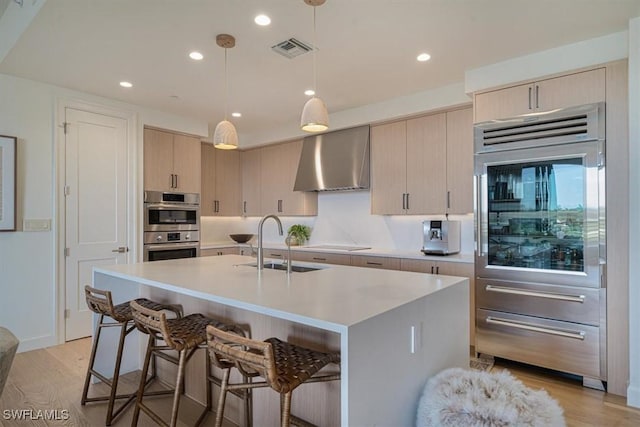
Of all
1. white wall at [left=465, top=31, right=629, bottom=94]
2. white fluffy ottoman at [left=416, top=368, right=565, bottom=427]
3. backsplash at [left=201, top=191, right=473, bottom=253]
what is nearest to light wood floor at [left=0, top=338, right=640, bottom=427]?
white fluffy ottoman at [left=416, top=368, right=565, bottom=427]

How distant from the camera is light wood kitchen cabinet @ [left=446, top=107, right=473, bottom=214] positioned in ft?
11.9

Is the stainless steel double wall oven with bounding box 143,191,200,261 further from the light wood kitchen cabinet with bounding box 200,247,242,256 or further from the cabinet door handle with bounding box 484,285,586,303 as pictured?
the cabinet door handle with bounding box 484,285,586,303

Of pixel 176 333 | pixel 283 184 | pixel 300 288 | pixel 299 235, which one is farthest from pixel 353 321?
pixel 283 184

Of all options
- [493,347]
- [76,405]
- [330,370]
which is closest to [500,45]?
[493,347]

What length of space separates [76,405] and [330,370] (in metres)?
1.93

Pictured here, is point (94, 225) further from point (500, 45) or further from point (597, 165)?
point (597, 165)

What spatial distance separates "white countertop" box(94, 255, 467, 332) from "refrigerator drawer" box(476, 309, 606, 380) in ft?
3.87

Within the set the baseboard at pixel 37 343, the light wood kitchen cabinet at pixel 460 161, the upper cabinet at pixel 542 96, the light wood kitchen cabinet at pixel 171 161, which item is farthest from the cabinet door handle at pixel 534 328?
the baseboard at pixel 37 343

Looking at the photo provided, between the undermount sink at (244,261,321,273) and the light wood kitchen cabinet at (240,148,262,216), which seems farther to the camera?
the light wood kitchen cabinet at (240,148,262,216)

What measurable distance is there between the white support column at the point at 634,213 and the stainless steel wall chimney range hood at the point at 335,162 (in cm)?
246

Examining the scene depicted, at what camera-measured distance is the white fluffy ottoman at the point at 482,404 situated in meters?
1.44

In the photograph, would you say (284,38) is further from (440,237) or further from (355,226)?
(355,226)

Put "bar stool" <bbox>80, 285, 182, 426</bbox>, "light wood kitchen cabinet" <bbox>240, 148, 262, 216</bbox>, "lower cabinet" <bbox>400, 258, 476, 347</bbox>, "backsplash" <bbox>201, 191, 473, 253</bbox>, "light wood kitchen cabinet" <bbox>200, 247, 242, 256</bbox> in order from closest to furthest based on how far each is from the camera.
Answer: "bar stool" <bbox>80, 285, 182, 426</bbox>
"lower cabinet" <bbox>400, 258, 476, 347</bbox>
"backsplash" <bbox>201, 191, 473, 253</bbox>
"light wood kitchen cabinet" <bbox>200, 247, 242, 256</bbox>
"light wood kitchen cabinet" <bbox>240, 148, 262, 216</bbox>

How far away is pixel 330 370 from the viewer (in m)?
1.72
